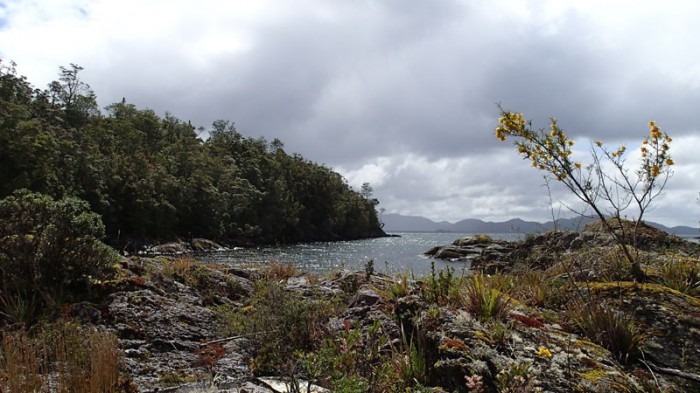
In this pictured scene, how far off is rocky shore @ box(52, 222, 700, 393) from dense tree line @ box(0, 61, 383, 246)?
45.5 feet

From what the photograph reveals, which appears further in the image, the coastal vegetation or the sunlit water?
the sunlit water

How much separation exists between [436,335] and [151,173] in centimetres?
5043

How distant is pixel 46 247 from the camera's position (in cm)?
645

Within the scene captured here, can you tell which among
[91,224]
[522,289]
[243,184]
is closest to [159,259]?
[91,224]

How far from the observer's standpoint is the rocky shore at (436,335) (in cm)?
318

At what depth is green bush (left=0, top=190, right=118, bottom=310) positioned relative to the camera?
627 cm

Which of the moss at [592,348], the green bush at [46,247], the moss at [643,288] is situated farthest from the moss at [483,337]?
the green bush at [46,247]

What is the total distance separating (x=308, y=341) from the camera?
5328 millimetres

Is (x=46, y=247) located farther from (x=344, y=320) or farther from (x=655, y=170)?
(x=655, y=170)

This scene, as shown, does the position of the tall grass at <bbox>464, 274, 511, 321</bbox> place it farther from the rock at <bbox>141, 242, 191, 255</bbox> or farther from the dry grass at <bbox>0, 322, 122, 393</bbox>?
the rock at <bbox>141, 242, 191, 255</bbox>

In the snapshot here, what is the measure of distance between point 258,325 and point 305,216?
259 ft

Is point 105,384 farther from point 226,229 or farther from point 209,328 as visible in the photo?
point 226,229

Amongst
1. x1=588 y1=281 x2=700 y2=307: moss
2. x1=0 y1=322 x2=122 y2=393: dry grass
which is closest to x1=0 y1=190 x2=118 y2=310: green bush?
x1=0 y1=322 x2=122 y2=393: dry grass

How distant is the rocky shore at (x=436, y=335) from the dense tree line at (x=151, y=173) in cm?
1386
